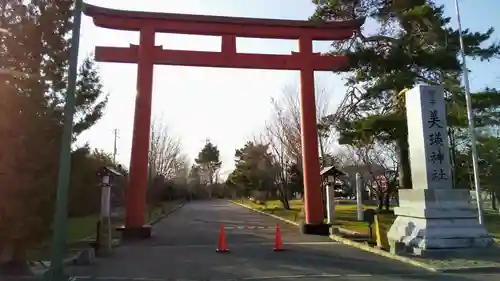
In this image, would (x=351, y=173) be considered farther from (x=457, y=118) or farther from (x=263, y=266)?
(x=263, y=266)

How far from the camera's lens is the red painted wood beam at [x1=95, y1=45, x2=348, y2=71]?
55.0 feet

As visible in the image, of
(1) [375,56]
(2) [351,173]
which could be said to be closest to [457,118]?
(1) [375,56]

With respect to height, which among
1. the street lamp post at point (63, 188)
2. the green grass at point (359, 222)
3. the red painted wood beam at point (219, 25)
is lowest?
the green grass at point (359, 222)

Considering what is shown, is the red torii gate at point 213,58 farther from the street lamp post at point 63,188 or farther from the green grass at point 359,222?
the street lamp post at point 63,188

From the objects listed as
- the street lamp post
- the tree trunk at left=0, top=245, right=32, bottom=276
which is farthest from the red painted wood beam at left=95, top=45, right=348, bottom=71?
the tree trunk at left=0, top=245, right=32, bottom=276

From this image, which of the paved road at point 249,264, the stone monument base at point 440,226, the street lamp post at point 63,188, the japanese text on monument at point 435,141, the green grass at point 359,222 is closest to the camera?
the street lamp post at point 63,188

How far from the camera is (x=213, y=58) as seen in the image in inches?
674

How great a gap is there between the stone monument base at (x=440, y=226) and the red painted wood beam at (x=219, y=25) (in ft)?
27.6

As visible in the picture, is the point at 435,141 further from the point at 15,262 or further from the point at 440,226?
the point at 15,262

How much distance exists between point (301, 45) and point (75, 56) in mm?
11128

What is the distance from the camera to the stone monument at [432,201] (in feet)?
37.2

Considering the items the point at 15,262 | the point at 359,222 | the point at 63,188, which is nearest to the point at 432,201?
the point at 63,188

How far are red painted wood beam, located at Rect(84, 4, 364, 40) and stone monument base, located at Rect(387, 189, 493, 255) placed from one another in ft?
27.6

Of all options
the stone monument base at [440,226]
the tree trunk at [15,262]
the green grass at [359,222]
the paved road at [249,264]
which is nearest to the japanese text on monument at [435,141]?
the stone monument base at [440,226]
